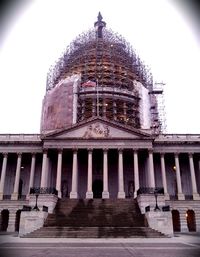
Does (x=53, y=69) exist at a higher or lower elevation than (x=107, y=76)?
higher

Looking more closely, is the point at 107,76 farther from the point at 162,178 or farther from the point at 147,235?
the point at 147,235

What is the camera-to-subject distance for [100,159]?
49.4 m

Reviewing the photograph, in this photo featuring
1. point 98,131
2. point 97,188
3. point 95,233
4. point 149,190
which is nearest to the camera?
point 95,233

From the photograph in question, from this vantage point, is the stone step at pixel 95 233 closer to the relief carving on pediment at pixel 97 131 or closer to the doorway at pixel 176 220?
the doorway at pixel 176 220

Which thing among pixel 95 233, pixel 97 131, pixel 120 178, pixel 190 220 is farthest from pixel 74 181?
pixel 95 233

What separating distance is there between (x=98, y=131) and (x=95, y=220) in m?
17.8

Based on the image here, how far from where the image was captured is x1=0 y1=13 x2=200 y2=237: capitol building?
98.6 feet

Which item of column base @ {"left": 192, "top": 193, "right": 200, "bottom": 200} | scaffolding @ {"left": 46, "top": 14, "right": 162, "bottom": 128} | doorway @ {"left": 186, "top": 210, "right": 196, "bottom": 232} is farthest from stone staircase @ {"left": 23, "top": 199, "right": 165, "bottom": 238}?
scaffolding @ {"left": 46, "top": 14, "right": 162, "bottom": 128}

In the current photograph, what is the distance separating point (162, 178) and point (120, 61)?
30.7 meters

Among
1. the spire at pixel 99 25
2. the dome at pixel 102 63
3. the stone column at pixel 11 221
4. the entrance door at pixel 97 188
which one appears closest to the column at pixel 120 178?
the entrance door at pixel 97 188

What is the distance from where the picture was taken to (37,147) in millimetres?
47000

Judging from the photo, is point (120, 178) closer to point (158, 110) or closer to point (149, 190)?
point (149, 190)

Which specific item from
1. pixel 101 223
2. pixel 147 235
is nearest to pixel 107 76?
pixel 101 223

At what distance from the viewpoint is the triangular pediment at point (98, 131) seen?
147 feet
